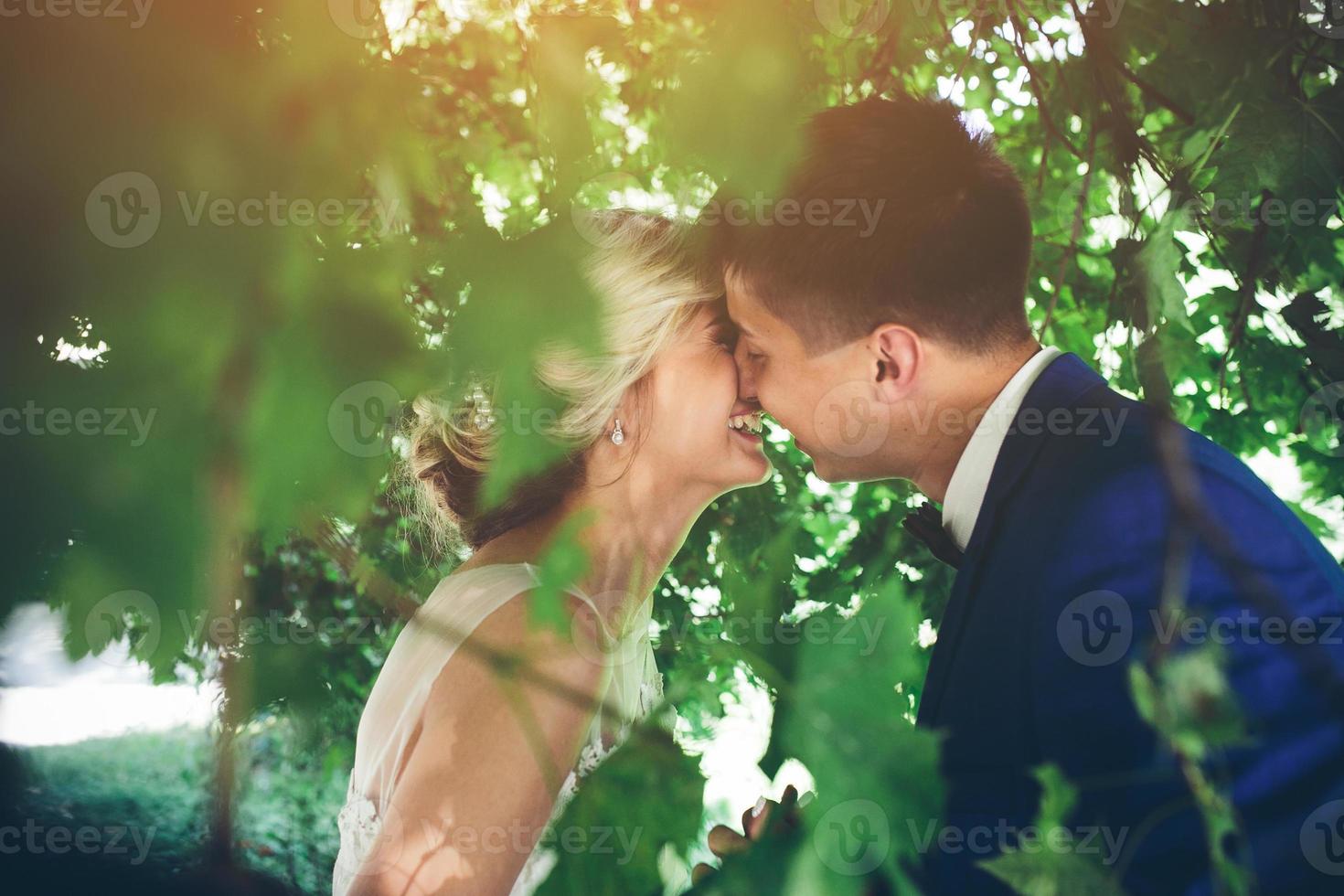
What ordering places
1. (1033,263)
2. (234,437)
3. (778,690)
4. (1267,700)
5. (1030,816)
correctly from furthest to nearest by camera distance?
(1033,263) → (1030,816) → (1267,700) → (778,690) → (234,437)

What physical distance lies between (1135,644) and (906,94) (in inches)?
63.4

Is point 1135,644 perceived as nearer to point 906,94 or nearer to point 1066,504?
point 1066,504

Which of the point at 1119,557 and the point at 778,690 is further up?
the point at 1119,557

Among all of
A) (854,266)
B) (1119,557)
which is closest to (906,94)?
(854,266)

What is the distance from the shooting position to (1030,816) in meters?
1.79

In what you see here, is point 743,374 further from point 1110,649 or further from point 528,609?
point 528,609
